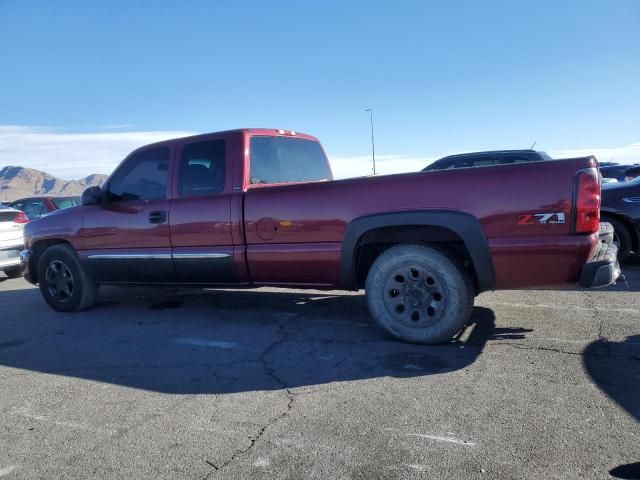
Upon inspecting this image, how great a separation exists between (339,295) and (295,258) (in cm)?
181

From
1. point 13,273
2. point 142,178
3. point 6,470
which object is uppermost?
point 142,178

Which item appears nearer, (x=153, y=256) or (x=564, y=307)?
(x=564, y=307)

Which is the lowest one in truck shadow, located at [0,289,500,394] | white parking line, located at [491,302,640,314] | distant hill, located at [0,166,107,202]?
truck shadow, located at [0,289,500,394]

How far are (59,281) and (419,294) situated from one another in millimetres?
4327

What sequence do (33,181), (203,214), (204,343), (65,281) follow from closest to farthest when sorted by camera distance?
(204,343) → (203,214) → (65,281) → (33,181)

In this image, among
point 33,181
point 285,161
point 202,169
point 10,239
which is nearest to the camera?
point 202,169

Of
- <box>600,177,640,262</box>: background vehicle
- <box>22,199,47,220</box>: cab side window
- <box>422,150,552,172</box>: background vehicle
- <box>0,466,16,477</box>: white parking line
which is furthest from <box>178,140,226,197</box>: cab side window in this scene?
<box>22,199,47,220</box>: cab side window

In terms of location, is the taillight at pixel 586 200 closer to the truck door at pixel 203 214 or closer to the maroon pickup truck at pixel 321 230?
the maroon pickup truck at pixel 321 230

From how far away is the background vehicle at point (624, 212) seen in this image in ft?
22.2

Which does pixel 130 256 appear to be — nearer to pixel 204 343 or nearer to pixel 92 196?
pixel 92 196

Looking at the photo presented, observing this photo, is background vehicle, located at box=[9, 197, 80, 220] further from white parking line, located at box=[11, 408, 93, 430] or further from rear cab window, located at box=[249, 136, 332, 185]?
white parking line, located at box=[11, 408, 93, 430]

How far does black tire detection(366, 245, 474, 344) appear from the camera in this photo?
3906 mm

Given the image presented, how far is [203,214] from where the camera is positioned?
482cm

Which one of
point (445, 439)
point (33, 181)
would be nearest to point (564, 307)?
point (445, 439)
